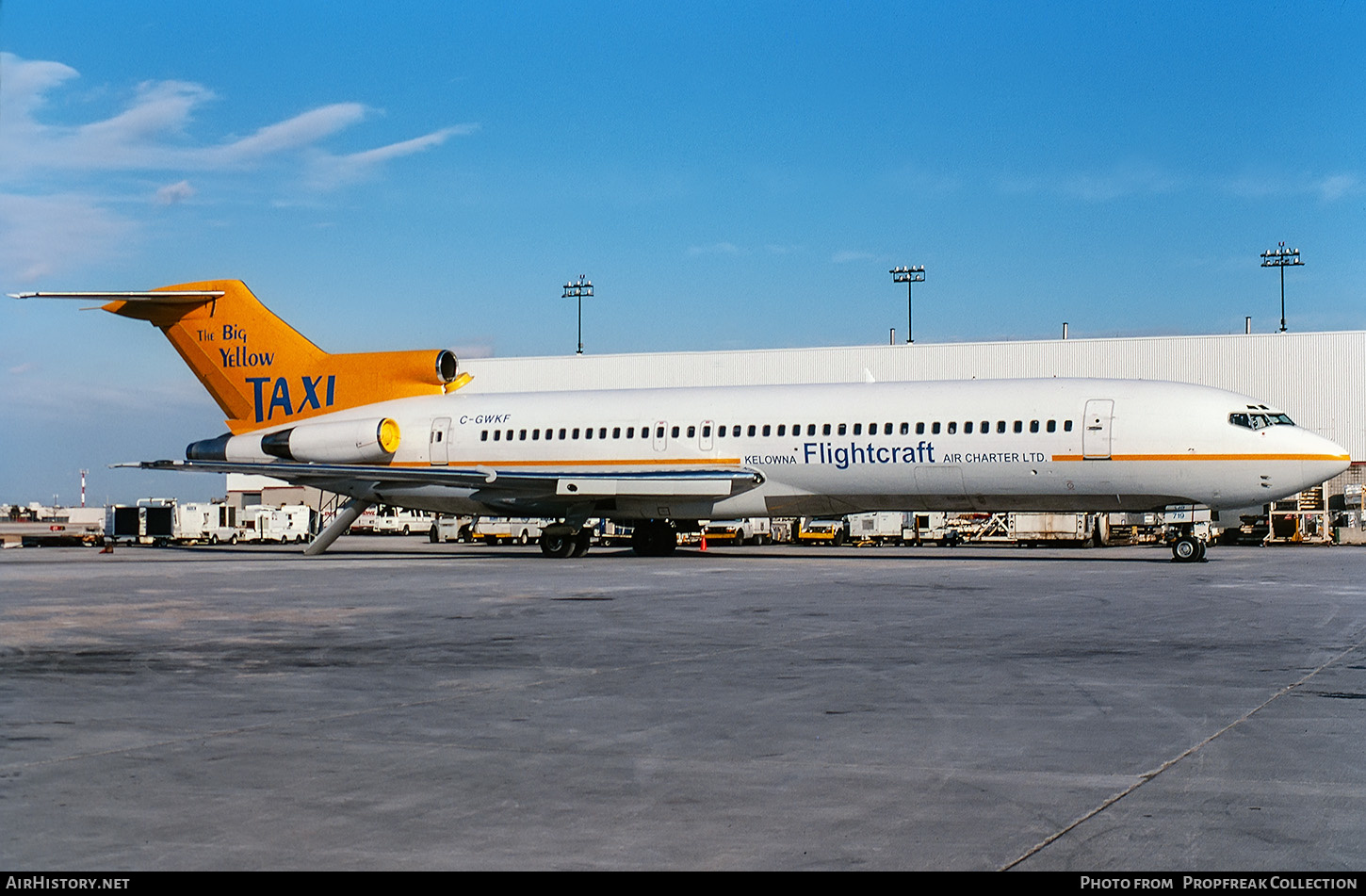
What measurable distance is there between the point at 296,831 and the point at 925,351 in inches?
2562

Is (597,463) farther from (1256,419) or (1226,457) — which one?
(1256,419)

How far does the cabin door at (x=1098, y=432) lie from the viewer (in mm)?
30688

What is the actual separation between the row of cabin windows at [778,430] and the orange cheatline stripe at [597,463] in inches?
25.0

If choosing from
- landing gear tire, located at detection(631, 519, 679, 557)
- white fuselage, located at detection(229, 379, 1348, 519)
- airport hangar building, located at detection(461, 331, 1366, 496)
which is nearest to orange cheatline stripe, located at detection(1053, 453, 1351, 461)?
white fuselage, located at detection(229, 379, 1348, 519)

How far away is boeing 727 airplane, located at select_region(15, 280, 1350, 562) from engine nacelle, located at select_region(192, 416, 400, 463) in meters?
0.06

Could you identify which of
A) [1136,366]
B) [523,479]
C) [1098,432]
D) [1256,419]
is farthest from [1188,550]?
[1136,366]

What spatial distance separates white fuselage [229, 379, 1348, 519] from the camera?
3020 centimetres

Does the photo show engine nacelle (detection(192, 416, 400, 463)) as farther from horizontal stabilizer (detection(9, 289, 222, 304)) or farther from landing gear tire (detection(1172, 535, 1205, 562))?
landing gear tire (detection(1172, 535, 1205, 562))

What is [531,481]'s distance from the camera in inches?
1432

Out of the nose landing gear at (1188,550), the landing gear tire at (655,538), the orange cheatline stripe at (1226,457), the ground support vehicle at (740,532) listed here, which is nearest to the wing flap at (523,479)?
the landing gear tire at (655,538)

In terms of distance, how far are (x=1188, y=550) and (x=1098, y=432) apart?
11.4 ft

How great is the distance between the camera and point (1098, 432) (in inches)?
1212
